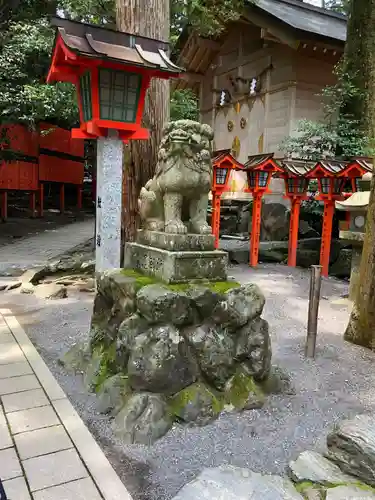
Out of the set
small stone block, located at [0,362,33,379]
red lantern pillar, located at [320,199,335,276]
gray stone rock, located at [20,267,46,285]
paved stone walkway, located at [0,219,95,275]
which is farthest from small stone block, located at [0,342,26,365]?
red lantern pillar, located at [320,199,335,276]

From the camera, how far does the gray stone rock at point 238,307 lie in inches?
140

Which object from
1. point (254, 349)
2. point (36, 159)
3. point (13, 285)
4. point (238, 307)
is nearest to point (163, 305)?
point (238, 307)

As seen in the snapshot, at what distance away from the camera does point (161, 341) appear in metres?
3.31

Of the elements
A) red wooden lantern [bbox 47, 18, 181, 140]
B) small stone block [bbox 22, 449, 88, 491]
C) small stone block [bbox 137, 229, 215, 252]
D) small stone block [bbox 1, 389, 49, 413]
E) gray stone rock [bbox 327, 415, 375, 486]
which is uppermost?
red wooden lantern [bbox 47, 18, 181, 140]

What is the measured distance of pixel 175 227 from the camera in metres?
3.67

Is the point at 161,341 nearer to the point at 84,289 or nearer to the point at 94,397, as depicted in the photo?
the point at 94,397

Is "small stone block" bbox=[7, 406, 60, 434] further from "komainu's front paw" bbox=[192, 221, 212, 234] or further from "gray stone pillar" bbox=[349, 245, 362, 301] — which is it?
"gray stone pillar" bbox=[349, 245, 362, 301]

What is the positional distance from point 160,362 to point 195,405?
46cm

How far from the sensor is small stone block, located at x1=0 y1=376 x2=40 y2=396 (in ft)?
12.2

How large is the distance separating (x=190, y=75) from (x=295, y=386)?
15.6m

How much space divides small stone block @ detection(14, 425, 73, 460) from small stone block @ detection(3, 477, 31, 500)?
24cm

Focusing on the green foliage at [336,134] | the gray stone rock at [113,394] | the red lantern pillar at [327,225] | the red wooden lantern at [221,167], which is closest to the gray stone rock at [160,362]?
the gray stone rock at [113,394]

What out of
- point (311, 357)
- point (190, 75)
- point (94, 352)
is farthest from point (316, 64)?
point (94, 352)

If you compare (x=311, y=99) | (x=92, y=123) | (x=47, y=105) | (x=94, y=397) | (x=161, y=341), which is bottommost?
(x=94, y=397)
